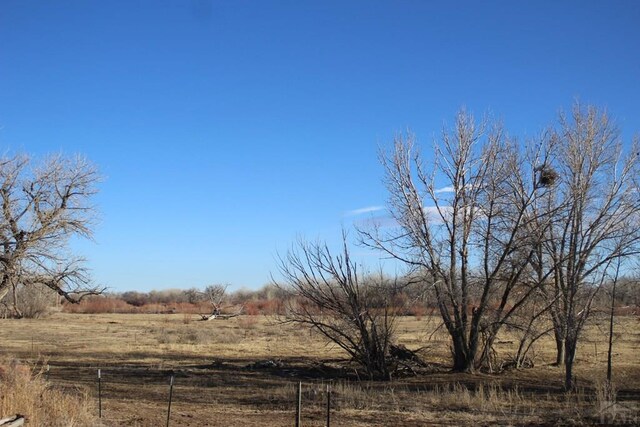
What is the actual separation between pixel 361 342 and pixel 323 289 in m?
2.32

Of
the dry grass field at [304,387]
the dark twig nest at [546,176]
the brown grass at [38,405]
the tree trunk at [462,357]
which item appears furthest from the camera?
the tree trunk at [462,357]

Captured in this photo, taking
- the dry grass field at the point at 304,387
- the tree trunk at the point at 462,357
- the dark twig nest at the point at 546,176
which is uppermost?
the dark twig nest at the point at 546,176

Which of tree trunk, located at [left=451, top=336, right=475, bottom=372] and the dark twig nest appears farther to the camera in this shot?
tree trunk, located at [left=451, top=336, right=475, bottom=372]

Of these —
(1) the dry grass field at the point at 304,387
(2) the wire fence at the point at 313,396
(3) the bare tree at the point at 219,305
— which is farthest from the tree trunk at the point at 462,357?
(3) the bare tree at the point at 219,305

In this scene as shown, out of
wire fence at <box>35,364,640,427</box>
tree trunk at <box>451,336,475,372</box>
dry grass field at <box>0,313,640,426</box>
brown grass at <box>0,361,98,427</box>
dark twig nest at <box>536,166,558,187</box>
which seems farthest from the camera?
tree trunk at <box>451,336,475,372</box>

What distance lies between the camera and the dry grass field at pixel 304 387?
1375 cm

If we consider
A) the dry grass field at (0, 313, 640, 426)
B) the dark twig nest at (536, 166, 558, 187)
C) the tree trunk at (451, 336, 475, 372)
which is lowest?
the dry grass field at (0, 313, 640, 426)

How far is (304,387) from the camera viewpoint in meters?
19.5

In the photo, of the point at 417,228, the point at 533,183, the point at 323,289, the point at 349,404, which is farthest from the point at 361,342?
the point at 533,183

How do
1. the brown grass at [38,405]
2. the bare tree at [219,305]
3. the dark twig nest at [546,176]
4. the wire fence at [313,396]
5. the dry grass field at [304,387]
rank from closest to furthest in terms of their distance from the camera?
the brown grass at [38,405] < the wire fence at [313,396] < the dry grass field at [304,387] < the dark twig nest at [546,176] < the bare tree at [219,305]

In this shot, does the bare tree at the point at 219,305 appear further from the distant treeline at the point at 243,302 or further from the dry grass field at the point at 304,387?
the dry grass field at the point at 304,387

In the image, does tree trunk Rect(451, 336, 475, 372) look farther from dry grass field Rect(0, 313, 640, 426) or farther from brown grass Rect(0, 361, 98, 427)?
brown grass Rect(0, 361, 98, 427)

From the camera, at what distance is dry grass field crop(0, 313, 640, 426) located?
1375cm

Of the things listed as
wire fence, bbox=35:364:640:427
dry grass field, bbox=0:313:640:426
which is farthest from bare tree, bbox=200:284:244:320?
wire fence, bbox=35:364:640:427
